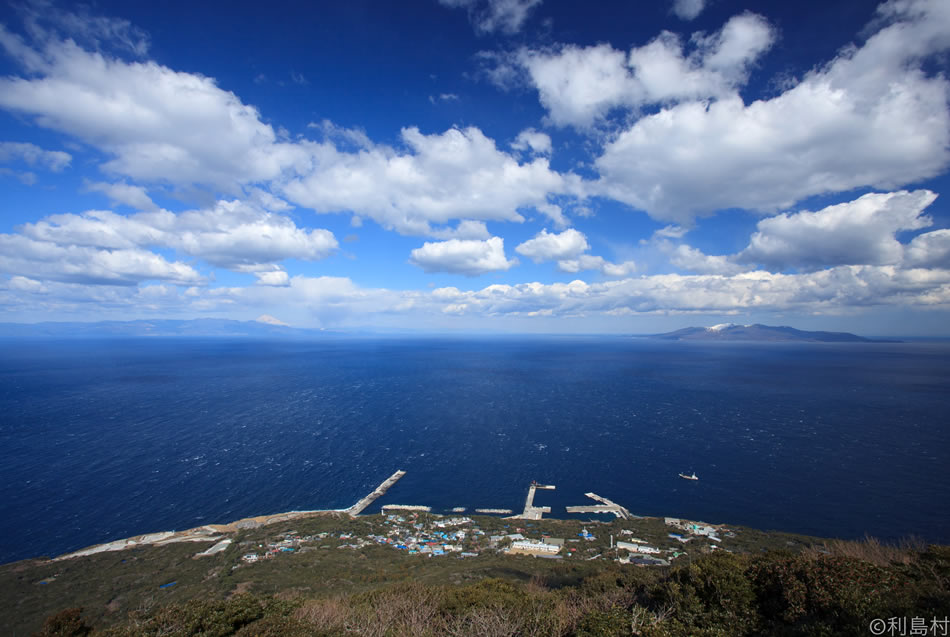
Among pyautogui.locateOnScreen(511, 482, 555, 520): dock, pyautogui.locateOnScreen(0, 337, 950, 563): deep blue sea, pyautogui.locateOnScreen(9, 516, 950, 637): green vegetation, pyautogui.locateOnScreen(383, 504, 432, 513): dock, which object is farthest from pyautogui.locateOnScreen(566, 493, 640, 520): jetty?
pyautogui.locateOnScreen(383, 504, 432, 513): dock

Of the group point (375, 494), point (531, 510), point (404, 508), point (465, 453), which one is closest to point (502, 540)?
point (531, 510)

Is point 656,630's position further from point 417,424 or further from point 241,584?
point 417,424

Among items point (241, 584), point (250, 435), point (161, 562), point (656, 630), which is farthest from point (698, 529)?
point (250, 435)

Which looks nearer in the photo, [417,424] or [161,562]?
[161,562]

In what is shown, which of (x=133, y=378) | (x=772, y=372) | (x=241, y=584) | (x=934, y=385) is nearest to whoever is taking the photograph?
(x=241, y=584)

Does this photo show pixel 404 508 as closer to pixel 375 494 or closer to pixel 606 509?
pixel 375 494

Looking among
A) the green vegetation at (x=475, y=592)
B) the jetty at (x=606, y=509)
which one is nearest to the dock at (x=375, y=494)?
the green vegetation at (x=475, y=592)

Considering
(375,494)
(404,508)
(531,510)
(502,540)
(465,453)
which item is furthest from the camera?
(465,453)

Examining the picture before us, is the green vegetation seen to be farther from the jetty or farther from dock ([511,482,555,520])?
dock ([511,482,555,520])
